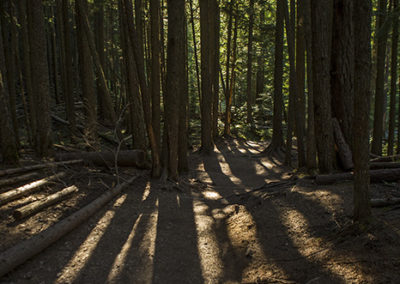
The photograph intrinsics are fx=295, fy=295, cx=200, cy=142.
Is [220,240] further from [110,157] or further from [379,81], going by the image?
[379,81]

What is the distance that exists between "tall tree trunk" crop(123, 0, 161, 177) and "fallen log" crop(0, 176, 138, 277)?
3.38 metres

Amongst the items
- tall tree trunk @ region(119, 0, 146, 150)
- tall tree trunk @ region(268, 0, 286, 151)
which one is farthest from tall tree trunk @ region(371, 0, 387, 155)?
tall tree trunk @ region(119, 0, 146, 150)

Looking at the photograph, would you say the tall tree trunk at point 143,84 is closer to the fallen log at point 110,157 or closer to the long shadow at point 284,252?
the fallen log at point 110,157

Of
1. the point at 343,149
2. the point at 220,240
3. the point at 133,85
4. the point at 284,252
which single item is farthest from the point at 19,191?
the point at 343,149

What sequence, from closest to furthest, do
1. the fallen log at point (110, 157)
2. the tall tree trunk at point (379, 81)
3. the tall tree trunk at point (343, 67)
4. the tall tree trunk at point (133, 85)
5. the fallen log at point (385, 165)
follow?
the fallen log at point (385, 165) < the tall tree trunk at point (343, 67) < the fallen log at point (110, 157) < the tall tree trunk at point (133, 85) < the tall tree trunk at point (379, 81)

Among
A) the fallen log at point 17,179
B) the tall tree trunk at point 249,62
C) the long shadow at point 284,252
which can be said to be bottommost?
the long shadow at point 284,252

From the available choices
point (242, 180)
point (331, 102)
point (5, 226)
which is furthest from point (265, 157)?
point (5, 226)

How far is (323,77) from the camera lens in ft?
21.9

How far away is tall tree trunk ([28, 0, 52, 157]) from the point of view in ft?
28.8

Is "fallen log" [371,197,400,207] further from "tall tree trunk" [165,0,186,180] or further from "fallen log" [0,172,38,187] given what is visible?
"fallen log" [0,172,38,187]

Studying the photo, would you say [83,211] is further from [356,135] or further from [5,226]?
[356,135]

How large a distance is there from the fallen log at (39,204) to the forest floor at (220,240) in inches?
4.3

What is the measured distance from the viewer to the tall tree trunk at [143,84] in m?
8.12

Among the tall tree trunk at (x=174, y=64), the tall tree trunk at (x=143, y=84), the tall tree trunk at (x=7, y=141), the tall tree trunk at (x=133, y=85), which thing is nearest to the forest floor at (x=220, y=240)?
the tall tree trunk at (x=7, y=141)
